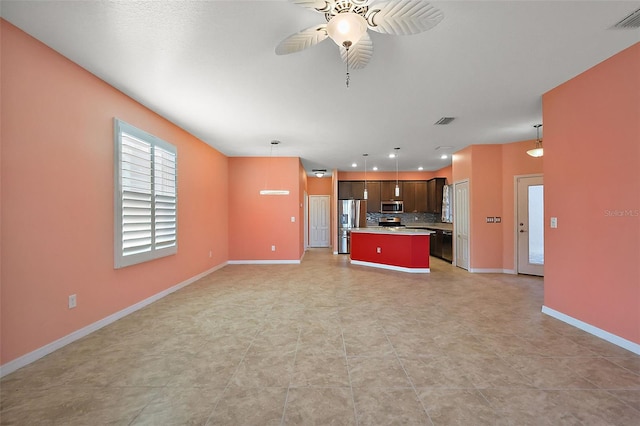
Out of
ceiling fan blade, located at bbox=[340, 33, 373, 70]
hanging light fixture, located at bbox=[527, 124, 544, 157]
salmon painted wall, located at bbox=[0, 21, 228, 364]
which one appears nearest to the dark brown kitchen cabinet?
hanging light fixture, located at bbox=[527, 124, 544, 157]

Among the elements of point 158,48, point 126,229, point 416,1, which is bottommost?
point 126,229

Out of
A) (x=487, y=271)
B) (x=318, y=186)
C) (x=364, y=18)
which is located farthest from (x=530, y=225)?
(x=318, y=186)

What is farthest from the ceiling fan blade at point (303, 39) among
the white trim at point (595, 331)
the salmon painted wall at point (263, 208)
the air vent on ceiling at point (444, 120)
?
the salmon painted wall at point (263, 208)

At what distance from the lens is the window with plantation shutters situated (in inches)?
128

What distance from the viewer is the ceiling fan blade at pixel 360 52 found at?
199 cm

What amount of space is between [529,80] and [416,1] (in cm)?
234

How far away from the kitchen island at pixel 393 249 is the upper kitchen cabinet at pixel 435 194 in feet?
7.92

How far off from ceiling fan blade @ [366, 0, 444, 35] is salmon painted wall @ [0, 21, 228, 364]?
2.85 metres

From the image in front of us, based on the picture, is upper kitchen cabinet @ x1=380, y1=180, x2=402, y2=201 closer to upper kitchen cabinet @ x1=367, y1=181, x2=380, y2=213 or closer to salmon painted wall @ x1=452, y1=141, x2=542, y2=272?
upper kitchen cabinet @ x1=367, y1=181, x2=380, y2=213

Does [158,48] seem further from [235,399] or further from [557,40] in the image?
[557,40]

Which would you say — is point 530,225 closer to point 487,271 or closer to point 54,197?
point 487,271

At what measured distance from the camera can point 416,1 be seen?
1.59 meters

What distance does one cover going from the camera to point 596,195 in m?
2.80

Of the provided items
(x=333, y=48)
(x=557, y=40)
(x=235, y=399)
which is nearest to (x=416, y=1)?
(x=333, y=48)
